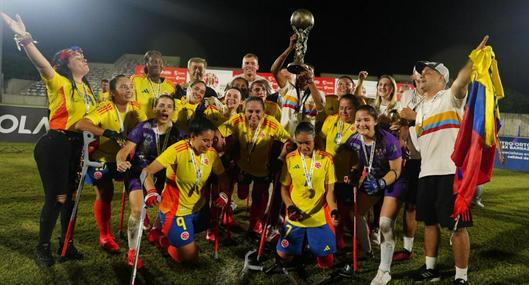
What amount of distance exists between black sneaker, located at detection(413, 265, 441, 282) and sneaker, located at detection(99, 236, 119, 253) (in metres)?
3.37

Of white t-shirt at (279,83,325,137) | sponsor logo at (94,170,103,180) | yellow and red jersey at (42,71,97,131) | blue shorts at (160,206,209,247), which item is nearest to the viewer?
yellow and red jersey at (42,71,97,131)

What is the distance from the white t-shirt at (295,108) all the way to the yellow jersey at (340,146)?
1.35 ft

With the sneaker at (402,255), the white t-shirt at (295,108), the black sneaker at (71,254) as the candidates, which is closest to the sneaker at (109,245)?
the black sneaker at (71,254)

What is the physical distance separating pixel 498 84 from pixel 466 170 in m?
0.96

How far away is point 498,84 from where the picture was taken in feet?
13.1

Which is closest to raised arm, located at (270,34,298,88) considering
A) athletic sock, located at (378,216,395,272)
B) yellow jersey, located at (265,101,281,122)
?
yellow jersey, located at (265,101,281,122)

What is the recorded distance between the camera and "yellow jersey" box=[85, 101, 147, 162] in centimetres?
467

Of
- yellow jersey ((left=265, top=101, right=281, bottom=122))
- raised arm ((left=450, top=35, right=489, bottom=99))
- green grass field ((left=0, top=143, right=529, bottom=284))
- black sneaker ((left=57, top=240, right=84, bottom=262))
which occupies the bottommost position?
green grass field ((left=0, top=143, right=529, bottom=284))

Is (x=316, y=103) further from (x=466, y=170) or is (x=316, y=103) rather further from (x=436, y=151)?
(x=466, y=170)

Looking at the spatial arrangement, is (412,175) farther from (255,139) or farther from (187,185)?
(187,185)

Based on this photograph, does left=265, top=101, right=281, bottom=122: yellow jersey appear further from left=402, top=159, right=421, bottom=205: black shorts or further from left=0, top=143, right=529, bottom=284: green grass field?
left=402, top=159, right=421, bottom=205: black shorts

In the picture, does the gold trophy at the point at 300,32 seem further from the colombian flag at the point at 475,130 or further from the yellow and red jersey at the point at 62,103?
the yellow and red jersey at the point at 62,103

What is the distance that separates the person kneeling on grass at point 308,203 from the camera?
4.54 metres

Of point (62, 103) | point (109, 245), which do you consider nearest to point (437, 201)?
point (109, 245)
